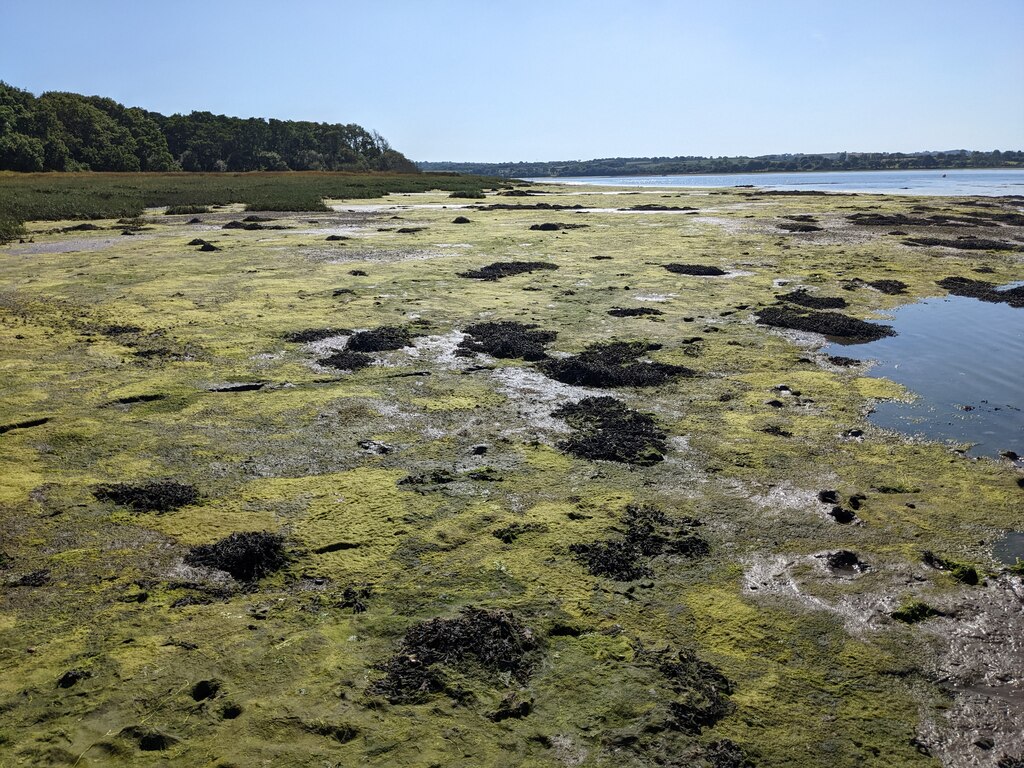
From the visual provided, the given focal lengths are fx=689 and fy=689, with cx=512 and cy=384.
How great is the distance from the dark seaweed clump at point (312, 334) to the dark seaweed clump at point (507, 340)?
1966 mm

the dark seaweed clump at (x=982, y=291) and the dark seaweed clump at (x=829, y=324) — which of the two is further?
the dark seaweed clump at (x=982, y=291)

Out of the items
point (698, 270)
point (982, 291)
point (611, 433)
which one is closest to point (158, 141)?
point (698, 270)

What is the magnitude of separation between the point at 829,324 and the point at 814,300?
75.0 inches

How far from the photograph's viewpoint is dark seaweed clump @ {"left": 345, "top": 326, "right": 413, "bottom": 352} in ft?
31.5

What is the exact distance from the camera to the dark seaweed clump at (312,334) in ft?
33.1

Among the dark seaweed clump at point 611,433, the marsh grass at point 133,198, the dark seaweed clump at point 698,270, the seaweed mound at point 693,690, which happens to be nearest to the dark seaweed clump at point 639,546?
the seaweed mound at point 693,690

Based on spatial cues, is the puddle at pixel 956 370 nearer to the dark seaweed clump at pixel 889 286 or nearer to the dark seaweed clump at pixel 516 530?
the dark seaweed clump at pixel 889 286

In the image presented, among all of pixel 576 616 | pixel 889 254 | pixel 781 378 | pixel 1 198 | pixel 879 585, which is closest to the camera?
pixel 576 616

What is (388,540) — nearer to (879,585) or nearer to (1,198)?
(879,585)

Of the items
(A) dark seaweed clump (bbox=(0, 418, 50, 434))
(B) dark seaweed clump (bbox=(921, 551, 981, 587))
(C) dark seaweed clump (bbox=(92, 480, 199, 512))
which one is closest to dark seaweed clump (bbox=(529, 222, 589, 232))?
(A) dark seaweed clump (bbox=(0, 418, 50, 434))

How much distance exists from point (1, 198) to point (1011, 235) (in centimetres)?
4197

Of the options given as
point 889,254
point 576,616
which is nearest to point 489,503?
point 576,616

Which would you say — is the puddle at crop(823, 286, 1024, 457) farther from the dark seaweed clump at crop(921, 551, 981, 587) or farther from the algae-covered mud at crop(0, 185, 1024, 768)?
the dark seaweed clump at crop(921, 551, 981, 587)

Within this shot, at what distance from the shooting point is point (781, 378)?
857cm
